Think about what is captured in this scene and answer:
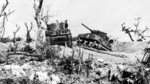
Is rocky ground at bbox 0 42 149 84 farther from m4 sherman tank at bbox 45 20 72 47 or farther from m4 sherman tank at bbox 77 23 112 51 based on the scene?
m4 sherman tank at bbox 77 23 112 51

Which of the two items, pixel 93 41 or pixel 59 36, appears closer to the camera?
pixel 59 36

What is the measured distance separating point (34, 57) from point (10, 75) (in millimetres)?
2054

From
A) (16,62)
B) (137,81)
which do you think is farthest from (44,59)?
(137,81)

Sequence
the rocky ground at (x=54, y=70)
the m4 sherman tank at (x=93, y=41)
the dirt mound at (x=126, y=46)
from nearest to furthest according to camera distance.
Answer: the rocky ground at (x=54, y=70) → the m4 sherman tank at (x=93, y=41) → the dirt mound at (x=126, y=46)

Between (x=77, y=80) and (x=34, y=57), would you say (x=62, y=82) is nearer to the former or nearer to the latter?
(x=77, y=80)

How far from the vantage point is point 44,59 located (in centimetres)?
877

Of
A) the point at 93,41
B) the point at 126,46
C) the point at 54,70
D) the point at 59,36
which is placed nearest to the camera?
the point at 54,70

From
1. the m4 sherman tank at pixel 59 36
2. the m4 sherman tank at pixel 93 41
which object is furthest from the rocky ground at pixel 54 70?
the m4 sherman tank at pixel 93 41

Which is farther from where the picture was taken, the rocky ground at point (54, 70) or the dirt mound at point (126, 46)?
the dirt mound at point (126, 46)

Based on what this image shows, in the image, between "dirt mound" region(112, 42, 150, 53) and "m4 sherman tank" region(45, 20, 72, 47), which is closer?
"m4 sherman tank" region(45, 20, 72, 47)

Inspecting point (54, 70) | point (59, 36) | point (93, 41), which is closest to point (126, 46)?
point (93, 41)

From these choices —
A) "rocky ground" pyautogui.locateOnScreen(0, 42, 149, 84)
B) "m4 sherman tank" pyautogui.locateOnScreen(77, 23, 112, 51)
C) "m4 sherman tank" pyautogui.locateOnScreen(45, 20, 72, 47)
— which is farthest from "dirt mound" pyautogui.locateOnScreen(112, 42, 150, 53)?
"rocky ground" pyautogui.locateOnScreen(0, 42, 149, 84)

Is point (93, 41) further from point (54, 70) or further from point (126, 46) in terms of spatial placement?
point (54, 70)

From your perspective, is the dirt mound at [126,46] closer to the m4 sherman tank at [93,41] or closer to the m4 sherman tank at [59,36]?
the m4 sherman tank at [93,41]
